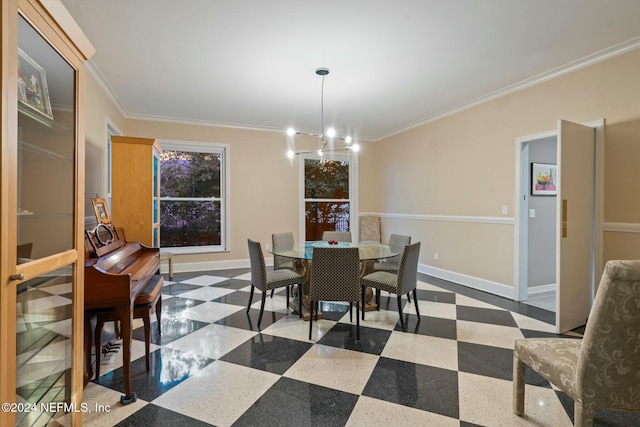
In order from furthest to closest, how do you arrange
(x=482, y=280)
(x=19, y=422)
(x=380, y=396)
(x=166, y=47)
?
(x=482, y=280) → (x=166, y=47) → (x=380, y=396) → (x=19, y=422)

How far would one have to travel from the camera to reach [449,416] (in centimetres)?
172

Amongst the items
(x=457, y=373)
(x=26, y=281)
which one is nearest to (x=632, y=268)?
(x=457, y=373)

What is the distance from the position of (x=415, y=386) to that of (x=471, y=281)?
284cm

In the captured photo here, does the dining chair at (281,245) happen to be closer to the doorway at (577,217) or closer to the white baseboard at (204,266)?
the white baseboard at (204,266)

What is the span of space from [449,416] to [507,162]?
3.23 metres

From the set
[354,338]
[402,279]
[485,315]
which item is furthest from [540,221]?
[354,338]

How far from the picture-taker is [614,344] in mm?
1302

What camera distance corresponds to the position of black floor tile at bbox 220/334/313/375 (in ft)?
7.48

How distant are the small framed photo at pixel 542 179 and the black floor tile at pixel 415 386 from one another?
305 centimetres

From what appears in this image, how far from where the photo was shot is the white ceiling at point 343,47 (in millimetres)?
2307

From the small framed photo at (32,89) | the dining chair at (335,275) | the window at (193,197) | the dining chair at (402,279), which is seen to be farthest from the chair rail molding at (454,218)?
the small framed photo at (32,89)

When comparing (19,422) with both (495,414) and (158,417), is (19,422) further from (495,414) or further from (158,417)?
(495,414)

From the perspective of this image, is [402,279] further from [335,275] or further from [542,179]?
[542,179]

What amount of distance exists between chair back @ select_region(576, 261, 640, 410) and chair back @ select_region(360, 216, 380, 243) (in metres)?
5.03
